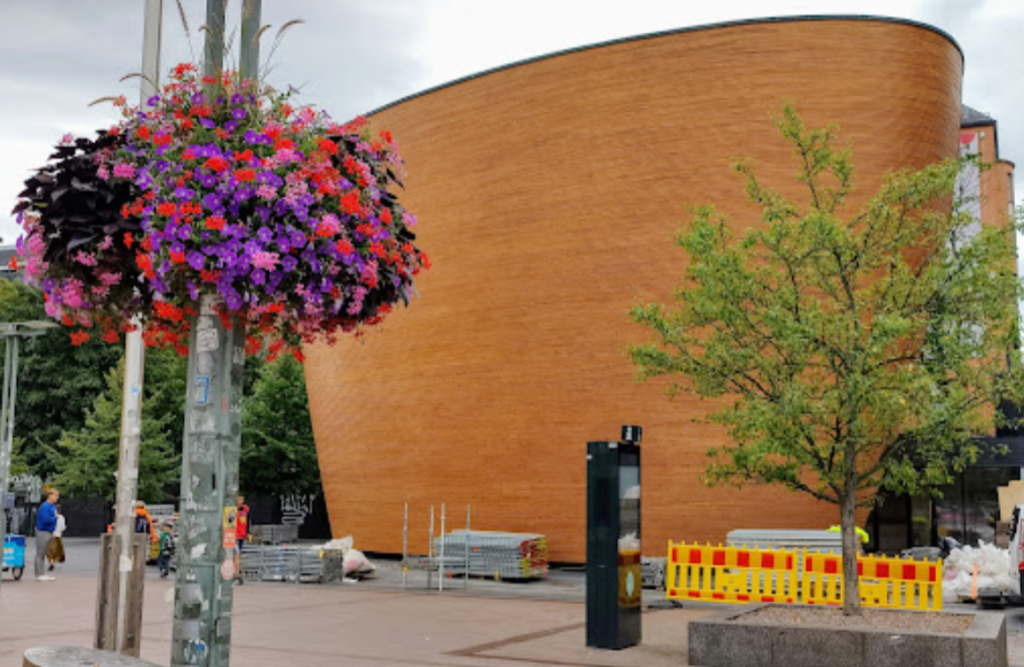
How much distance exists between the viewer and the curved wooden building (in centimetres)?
2467

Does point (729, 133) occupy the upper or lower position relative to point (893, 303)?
upper

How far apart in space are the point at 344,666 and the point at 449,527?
53.7ft

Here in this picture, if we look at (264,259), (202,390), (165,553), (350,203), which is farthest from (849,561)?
(165,553)

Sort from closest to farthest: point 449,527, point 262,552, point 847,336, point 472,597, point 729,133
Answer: point 847,336
point 472,597
point 262,552
point 729,133
point 449,527

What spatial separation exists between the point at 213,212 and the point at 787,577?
48.6 feet

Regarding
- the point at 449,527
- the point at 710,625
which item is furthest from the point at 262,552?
the point at 710,625

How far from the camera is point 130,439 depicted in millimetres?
9344

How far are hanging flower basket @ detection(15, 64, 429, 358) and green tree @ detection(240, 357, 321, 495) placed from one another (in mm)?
35311

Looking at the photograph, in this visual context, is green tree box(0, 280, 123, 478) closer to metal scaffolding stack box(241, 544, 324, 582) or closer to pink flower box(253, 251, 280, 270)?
metal scaffolding stack box(241, 544, 324, 582)

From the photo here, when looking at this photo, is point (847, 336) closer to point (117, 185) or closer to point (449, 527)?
point (117, 185)

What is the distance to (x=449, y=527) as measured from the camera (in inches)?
1082

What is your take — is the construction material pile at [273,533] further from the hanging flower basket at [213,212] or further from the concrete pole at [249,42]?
the concrete pole at [249,42]

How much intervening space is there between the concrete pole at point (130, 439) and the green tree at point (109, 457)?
36.1m

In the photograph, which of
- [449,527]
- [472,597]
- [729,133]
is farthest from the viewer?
[449,527]
